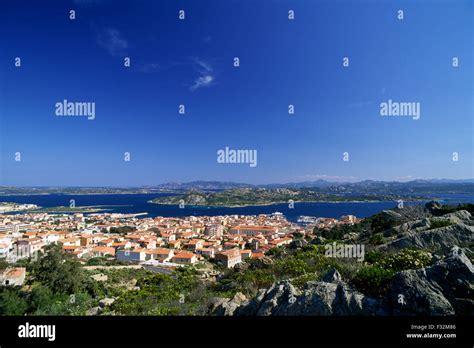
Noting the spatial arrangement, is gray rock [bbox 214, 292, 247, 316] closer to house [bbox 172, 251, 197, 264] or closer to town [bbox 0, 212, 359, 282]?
town [bbox 0, 212, 359, 282]

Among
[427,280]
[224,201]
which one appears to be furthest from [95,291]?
[224,201]

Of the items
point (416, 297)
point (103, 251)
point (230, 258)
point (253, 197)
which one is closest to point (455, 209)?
point (416, 297)

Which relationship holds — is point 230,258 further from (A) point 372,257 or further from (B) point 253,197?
(B) point 253,197

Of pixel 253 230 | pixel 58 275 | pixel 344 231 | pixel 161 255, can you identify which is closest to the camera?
pixel 58 275

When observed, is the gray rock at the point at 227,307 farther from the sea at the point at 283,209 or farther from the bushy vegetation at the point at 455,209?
the sea at the point at 283,209

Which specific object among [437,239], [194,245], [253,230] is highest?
[437,239]

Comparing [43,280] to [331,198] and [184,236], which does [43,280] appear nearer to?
[184,236]

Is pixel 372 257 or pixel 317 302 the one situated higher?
pixel 317 302

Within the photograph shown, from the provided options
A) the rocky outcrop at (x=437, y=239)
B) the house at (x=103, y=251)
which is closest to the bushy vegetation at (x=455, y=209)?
the rocky outcrop at (x=437, y=239)
